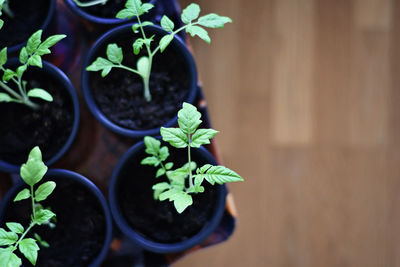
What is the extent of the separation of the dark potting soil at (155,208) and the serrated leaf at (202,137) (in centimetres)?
15

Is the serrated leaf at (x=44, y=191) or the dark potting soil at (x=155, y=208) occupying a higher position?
the serrated leaf at (x=44, y=191)

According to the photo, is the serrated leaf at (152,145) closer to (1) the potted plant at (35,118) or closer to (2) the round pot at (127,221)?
(2) the round pot at (127,221)

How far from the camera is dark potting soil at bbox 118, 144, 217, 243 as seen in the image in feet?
2.51

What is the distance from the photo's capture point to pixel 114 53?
2.27ft

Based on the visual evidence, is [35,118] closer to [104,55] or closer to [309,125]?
[104,55]

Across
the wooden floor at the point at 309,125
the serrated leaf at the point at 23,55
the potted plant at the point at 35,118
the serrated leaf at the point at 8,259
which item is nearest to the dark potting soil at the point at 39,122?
the potted plant at the point at 35,118

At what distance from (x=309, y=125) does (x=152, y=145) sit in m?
0.88

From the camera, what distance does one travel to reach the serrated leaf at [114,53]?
0.69 meters

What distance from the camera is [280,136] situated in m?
1.42

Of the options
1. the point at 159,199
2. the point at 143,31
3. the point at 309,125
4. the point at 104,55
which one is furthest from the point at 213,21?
the point at 309,125

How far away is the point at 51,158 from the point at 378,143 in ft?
3.82

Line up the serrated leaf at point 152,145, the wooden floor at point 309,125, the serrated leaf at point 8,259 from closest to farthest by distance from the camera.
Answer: the serrated leaf at point 8,259 < the serrated leaf at point 152,145 < the wooden floor at point 309,125

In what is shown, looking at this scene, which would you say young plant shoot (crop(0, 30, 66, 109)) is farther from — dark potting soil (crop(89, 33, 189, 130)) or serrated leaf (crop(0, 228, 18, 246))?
serrated leaf (crop(0, 228, 18, 246))

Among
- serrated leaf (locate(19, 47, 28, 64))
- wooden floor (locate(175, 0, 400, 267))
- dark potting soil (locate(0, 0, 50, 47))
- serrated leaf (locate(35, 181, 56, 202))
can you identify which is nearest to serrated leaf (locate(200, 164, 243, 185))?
serrated leaf (locate(35, 181, 56, 202))
